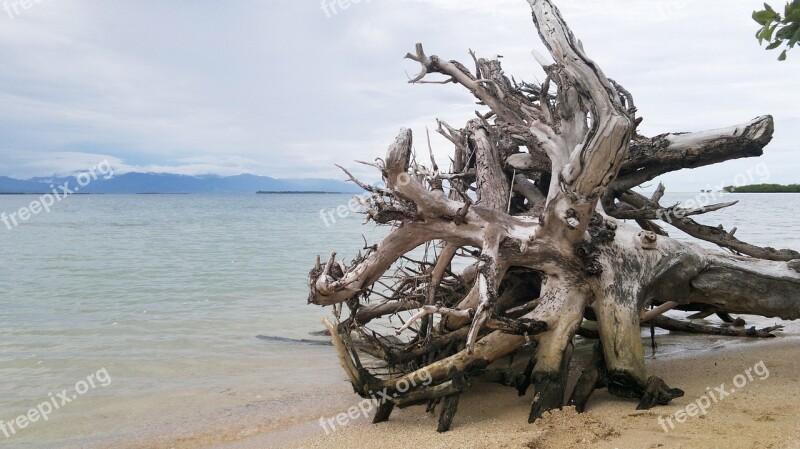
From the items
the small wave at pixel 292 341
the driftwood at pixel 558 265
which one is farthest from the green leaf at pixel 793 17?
the small wave at pixel 292 341

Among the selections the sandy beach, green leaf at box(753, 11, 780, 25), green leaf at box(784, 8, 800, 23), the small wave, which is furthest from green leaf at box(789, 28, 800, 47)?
the small wave

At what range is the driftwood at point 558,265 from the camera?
4141mm

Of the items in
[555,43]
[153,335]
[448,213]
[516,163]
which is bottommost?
[153,335]

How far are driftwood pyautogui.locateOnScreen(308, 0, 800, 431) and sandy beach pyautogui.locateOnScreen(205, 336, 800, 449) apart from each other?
181mm

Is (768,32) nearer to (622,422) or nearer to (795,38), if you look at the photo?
(795,38)

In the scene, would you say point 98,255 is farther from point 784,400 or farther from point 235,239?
point 784,400

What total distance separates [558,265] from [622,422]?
1.25 metres

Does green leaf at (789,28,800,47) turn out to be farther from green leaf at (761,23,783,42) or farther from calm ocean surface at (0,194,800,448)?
calm ocean surface at (0,194,800,448)

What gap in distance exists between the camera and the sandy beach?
11.7 feet

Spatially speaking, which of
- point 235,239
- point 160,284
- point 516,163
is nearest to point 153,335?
point 160,284

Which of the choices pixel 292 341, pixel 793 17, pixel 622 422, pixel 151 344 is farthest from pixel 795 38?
pixel 151 344

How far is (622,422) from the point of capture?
3865 mm

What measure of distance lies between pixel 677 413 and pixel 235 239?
840 inches

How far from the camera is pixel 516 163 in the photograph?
628cm
